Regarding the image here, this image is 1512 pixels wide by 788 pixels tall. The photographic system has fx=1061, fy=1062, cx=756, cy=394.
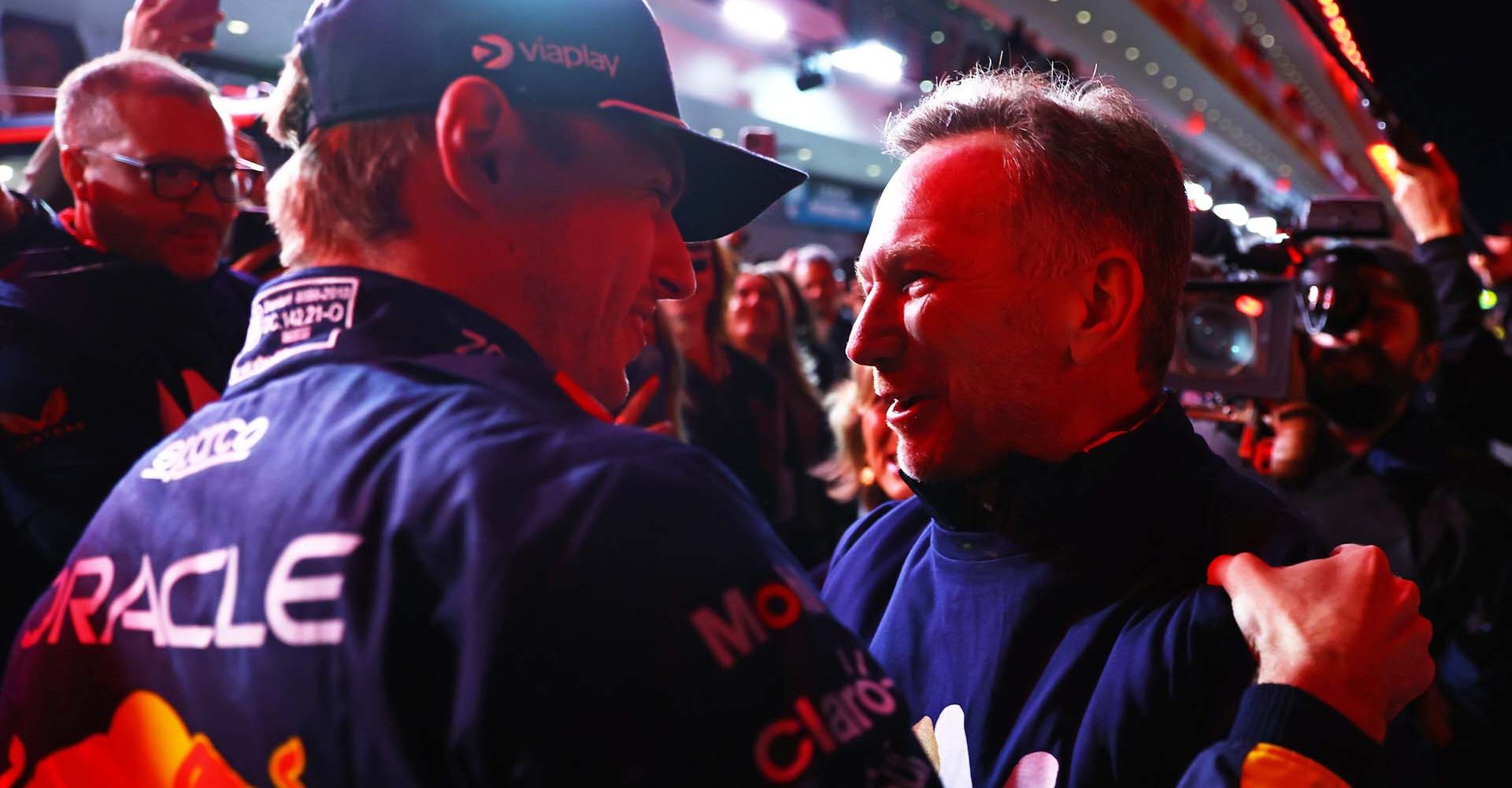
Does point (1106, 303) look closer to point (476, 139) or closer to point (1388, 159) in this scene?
point (476, 139)

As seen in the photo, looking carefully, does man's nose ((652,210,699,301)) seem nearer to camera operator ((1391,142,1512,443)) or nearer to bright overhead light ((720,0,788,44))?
camera operator ((1391,142,1512,443))

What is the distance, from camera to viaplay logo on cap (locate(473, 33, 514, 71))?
34.4 inches

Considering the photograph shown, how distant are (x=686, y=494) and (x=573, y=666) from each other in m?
0.13

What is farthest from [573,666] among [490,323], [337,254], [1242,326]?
[1242,326]

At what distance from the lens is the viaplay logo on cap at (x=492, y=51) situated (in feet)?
2.87

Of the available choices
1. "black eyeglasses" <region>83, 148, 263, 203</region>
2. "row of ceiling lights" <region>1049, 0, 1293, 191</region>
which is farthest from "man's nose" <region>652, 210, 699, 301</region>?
"row of ceiling lights" <region>1049, 0, 1293, 191</region>

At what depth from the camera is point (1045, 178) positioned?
1.30 meters

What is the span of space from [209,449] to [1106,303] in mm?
1005

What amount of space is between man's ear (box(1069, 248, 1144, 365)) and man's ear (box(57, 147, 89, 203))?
2075 mm

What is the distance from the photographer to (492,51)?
88 cm

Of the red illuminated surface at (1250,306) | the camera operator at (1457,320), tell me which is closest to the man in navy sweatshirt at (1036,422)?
the red illuminated surface at (1250,306)

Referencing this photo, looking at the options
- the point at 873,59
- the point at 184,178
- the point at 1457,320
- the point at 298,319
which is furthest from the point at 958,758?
the point at 873,59

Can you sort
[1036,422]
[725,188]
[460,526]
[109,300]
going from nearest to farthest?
[460,526]
[725,188]
[1036,422]
[109,300]

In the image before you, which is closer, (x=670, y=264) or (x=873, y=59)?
(x=670, y=264)
